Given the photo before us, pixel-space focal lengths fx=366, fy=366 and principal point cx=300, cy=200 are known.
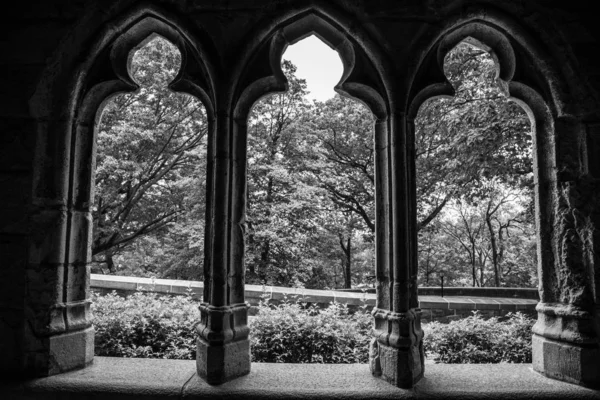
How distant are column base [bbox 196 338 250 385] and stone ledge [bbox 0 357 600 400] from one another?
41 millimetres

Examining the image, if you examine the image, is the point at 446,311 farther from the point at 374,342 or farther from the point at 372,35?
the point at 372,35

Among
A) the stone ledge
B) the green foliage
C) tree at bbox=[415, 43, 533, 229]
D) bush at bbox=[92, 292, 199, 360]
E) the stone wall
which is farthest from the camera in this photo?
the green foliage

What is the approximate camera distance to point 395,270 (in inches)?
80.0

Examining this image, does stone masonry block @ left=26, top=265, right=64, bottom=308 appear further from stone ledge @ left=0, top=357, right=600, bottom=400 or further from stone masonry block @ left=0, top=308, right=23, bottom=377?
stone ledge @ left=0, top=357, right=600, bottom=400

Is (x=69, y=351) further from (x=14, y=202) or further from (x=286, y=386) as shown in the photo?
(x=286, y=386)

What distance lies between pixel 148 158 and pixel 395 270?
7406mm

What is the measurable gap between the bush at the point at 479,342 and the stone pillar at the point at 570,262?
851 millimetres

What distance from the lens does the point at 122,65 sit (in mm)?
2273

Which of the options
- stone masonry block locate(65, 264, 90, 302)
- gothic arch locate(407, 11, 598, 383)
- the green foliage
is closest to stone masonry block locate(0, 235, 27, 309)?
stone masonry block locate(65, 264, 90, 302)

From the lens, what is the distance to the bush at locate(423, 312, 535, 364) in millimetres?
2883

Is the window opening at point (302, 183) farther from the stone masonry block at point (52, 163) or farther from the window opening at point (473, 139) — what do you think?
the stone masonry block at point (52, 163)

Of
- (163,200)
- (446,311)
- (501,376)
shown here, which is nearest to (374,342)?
(501,376)

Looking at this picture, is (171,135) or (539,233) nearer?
(539,233)

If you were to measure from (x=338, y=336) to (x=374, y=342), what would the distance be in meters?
0.90
